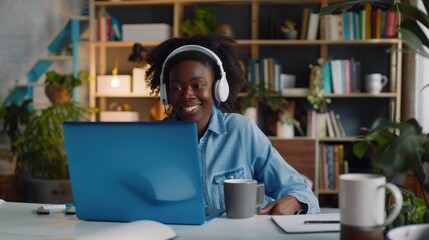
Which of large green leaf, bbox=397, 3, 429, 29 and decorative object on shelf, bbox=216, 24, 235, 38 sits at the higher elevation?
decorative object on shelf, bbox=216, 24, 235, 38

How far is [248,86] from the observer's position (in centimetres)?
419

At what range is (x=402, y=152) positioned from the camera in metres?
0.91

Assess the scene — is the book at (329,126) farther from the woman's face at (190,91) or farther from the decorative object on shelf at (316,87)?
the woman's face at (190,91)

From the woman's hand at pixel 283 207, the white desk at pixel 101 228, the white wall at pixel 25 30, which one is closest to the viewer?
the white desk at pixel 101 228

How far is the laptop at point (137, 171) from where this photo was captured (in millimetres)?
1236

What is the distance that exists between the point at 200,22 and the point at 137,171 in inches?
124

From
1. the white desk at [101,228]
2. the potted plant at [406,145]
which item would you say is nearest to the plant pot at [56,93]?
the white desk at [101,228]

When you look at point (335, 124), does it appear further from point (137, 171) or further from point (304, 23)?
point (137, 171)

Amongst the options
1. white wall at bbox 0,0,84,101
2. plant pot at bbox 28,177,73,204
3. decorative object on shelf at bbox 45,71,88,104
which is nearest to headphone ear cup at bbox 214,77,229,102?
plant pot at bbox 28,177,73,204

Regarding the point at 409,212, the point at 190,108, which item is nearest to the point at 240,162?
the point at 190,108

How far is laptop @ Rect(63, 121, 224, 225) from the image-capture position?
1.24 m

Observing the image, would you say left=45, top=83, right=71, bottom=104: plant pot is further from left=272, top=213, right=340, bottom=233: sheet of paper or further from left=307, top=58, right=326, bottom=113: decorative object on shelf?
left=272, top=213, right=340, bottom=233: sheet of paper

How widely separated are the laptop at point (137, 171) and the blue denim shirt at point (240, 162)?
0.40m

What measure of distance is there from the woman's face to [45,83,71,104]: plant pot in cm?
264
